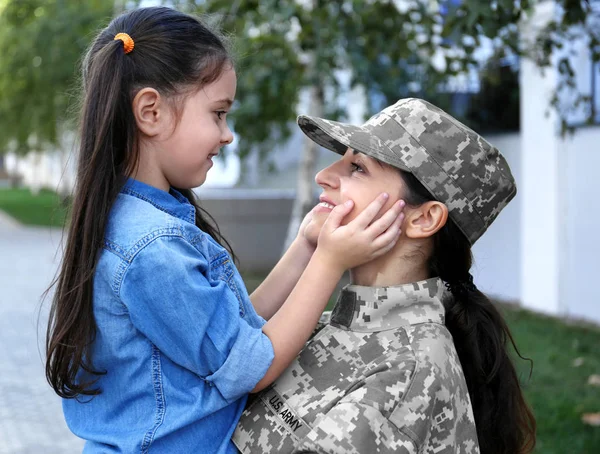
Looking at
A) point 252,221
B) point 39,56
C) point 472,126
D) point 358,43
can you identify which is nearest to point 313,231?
point 358,43

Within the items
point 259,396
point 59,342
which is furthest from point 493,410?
point 59,342

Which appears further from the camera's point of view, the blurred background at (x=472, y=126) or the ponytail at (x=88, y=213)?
the blurred background at (x=472, y=126)

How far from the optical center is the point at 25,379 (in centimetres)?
679

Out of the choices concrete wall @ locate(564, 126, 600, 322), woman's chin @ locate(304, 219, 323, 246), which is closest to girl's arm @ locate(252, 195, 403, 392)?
woman's chin @ locate(304, 219, 323, 246)

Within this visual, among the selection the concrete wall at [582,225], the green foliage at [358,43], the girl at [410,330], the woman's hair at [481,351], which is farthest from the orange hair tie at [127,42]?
the concrete wall at [582,225]

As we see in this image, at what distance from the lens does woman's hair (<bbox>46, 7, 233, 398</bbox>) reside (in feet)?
5.90

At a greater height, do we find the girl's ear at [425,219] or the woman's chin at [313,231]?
the girl's ear at [425,219]

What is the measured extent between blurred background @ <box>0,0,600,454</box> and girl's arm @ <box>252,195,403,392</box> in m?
0.67

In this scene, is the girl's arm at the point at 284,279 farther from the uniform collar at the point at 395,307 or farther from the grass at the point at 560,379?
the grass at the point at 560,379

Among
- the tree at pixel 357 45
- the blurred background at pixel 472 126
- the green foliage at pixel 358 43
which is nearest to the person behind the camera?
the green foliage at pixel 358 43

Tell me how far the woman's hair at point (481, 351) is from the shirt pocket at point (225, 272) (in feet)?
Result: 1.67

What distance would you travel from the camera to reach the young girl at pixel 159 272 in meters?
1.73

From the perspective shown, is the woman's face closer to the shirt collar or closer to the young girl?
the young girl

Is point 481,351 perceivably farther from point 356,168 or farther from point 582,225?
point 582,225
